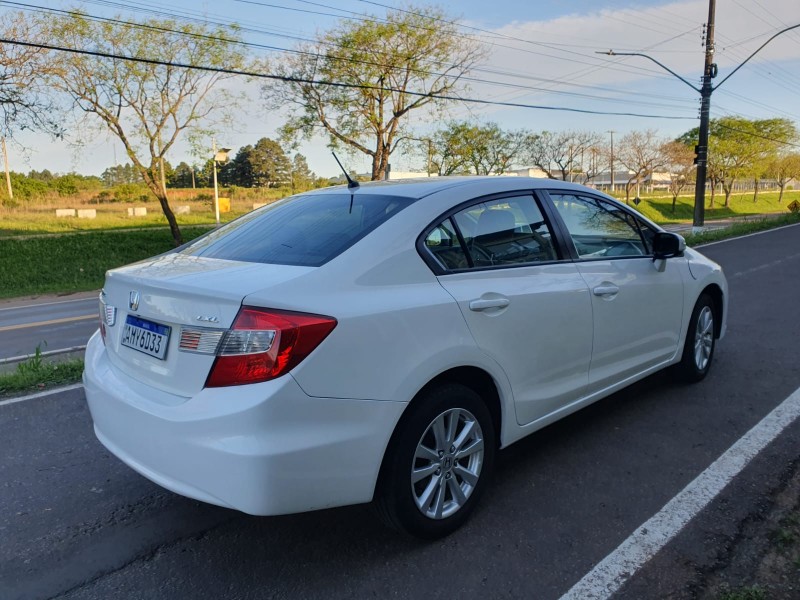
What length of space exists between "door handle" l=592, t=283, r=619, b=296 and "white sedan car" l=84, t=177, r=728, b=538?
0.01 metres

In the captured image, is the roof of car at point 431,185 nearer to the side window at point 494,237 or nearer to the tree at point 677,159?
the side window at point 494,237

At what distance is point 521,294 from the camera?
10.1ft

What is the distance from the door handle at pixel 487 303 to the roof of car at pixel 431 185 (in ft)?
2.00

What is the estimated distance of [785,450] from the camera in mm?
3615

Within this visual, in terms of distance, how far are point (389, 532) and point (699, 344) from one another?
3.19 m

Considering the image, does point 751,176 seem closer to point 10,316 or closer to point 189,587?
point 10,316

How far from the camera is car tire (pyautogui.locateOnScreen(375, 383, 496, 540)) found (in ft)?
8.35

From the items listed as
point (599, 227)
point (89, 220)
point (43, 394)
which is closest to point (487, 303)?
point (599, 227)

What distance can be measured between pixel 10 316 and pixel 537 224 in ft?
41.8

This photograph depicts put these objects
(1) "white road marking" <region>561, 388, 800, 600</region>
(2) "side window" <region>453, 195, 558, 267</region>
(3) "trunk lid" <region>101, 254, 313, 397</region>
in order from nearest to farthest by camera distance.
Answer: (3) "trunk lid" <region>101, 254, 313, 397</region> < (1) "white road marking" <region>561, 388, 800, 600</region> < (2) "side window" <region>453, 195, 558, 267</region>

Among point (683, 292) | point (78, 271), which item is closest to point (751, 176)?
point (78, 271)

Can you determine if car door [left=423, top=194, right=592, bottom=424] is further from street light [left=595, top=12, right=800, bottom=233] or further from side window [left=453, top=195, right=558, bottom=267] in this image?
street light [left=595, top=12, right=800, bottom=233]

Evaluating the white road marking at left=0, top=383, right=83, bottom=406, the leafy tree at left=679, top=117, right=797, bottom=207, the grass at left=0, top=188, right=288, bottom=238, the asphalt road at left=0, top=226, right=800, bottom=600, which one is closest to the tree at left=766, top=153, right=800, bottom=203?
the leafy tree at left=679, top=117, right=797, bottom=207

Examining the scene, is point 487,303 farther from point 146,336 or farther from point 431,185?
point 146,336
